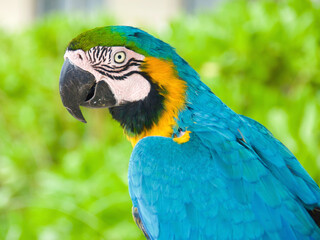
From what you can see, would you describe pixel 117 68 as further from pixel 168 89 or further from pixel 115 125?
pixel 115 125

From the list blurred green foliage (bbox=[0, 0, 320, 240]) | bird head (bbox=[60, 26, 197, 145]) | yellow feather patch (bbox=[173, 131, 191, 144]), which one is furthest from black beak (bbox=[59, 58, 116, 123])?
blurred green foliage (bbox=[0, 0, 320, 240])

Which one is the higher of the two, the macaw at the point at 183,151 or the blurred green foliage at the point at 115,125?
the blurred green foliage at the point at 115,125

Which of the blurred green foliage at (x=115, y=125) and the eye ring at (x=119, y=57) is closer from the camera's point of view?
the eye ring at (x=119, y=57)

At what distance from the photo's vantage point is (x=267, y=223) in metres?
0.46

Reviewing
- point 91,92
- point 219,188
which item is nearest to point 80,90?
point 91,92

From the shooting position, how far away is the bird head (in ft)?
1.70

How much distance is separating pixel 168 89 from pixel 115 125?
114 cm

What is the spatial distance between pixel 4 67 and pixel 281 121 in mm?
1460

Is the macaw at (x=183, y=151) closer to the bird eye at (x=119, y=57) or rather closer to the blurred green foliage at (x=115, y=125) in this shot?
the bird eye at (x=119, y=57)

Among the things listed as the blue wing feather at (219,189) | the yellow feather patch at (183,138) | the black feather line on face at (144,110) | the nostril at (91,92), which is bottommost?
the blue wing feather at (219,189)

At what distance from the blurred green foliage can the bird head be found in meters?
0.43

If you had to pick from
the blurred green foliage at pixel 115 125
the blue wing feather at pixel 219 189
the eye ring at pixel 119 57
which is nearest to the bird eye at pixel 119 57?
the eye ring at pixel 119 57

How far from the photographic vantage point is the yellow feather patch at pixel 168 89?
534 mm

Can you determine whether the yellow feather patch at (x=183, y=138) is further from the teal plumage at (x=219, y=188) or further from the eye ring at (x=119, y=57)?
the eye ring at (x=119, y=57)
